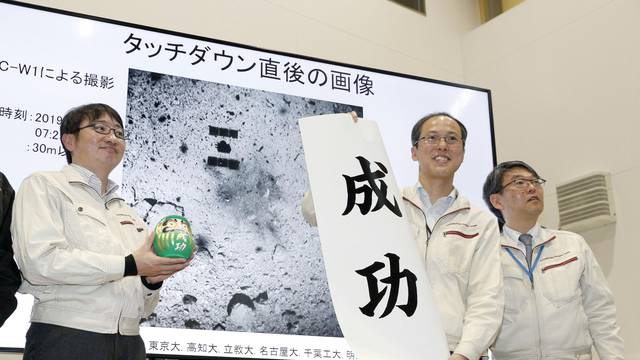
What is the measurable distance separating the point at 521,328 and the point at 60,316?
1.61m

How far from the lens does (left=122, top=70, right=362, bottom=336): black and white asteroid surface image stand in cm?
334

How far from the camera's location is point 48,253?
2.09 m

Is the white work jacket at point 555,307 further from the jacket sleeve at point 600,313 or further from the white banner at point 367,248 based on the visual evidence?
the white banner at point 367,248

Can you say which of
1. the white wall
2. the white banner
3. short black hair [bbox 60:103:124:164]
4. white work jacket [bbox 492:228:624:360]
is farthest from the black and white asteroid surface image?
the white wall

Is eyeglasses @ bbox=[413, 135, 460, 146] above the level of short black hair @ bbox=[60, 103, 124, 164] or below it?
below

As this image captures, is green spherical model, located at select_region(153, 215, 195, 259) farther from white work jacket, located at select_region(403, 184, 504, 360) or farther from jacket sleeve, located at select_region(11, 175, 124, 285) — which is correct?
white work jacket, located at select_region(403, 184, 504, 360)

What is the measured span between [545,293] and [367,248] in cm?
102

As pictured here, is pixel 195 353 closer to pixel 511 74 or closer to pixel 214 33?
pixel 214 33

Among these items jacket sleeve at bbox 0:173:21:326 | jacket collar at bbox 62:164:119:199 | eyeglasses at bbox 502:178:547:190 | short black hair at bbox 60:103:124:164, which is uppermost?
short black hair at bbox 60:103:124:164

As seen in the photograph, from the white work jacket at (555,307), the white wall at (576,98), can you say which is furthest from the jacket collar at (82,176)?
the white wall at (576,98)

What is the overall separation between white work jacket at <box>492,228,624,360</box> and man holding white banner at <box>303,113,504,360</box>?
37cm

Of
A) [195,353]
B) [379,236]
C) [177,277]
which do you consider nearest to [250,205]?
[177,277]

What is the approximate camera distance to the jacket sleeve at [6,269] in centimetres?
215

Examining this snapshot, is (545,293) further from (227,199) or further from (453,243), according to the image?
(227,199)
